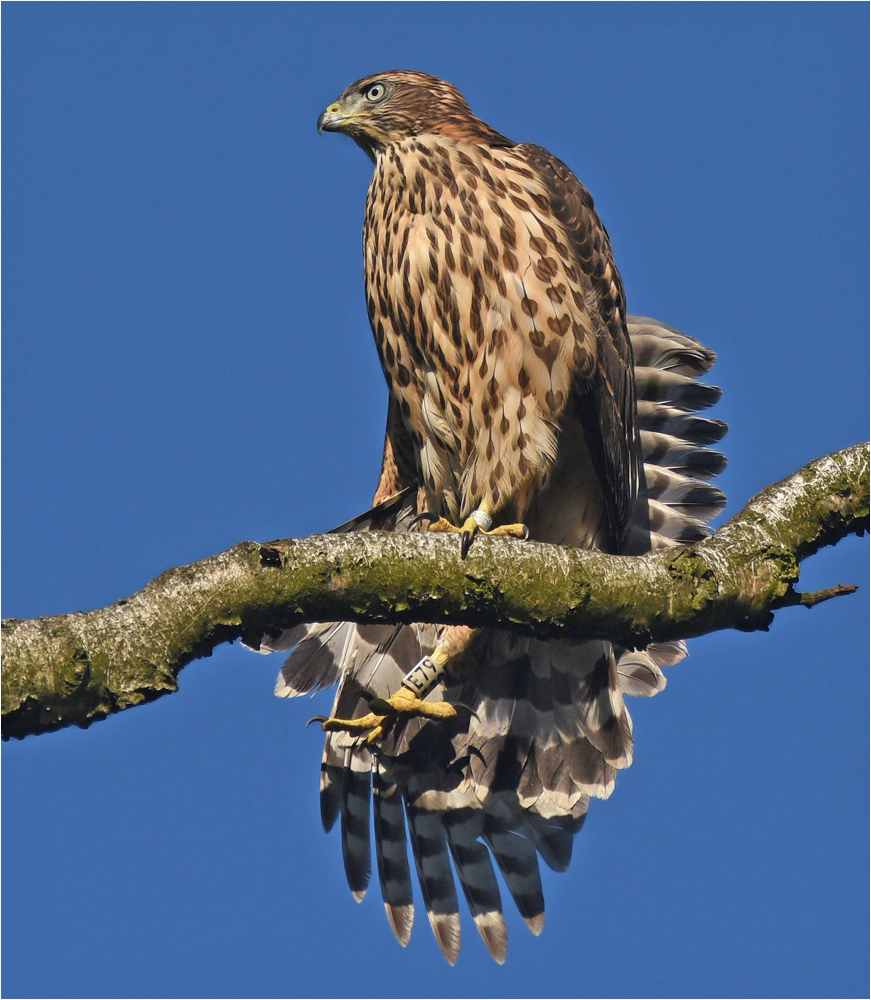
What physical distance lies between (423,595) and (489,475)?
5.22ft

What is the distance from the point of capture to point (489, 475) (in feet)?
18.9

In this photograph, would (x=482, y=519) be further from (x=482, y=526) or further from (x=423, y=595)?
(x=423, y=595)

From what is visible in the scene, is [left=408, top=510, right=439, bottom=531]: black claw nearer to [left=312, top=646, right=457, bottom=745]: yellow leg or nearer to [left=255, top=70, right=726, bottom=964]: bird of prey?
[left=255, top=70, right=726, bottom=964]: bird of prey

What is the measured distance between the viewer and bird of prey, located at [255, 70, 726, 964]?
568 centimetres

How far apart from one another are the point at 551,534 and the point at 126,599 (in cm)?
270

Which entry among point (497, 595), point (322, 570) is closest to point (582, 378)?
point (497, 595)

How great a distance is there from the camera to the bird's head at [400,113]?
6.18 m

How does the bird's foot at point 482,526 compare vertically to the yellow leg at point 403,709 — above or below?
above

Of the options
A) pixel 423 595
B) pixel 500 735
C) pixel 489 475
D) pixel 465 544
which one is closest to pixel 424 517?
pixel 489 475

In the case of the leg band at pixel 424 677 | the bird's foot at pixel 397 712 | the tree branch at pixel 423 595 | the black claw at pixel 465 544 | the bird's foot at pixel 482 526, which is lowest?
the tree branch at pixel 423 595

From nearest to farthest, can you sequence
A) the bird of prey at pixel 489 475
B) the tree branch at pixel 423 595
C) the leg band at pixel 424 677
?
the tree branch at pixel 423 595 < the bird of prey at pixel 489 475 < the leg band at pixel 424 677

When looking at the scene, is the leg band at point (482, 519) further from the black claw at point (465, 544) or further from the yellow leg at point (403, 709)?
the black claw at point (465, 544)

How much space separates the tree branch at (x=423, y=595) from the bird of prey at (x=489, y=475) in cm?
115

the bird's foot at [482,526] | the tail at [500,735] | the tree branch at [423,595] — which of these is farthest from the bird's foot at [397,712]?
the tree branch at [423,595]
